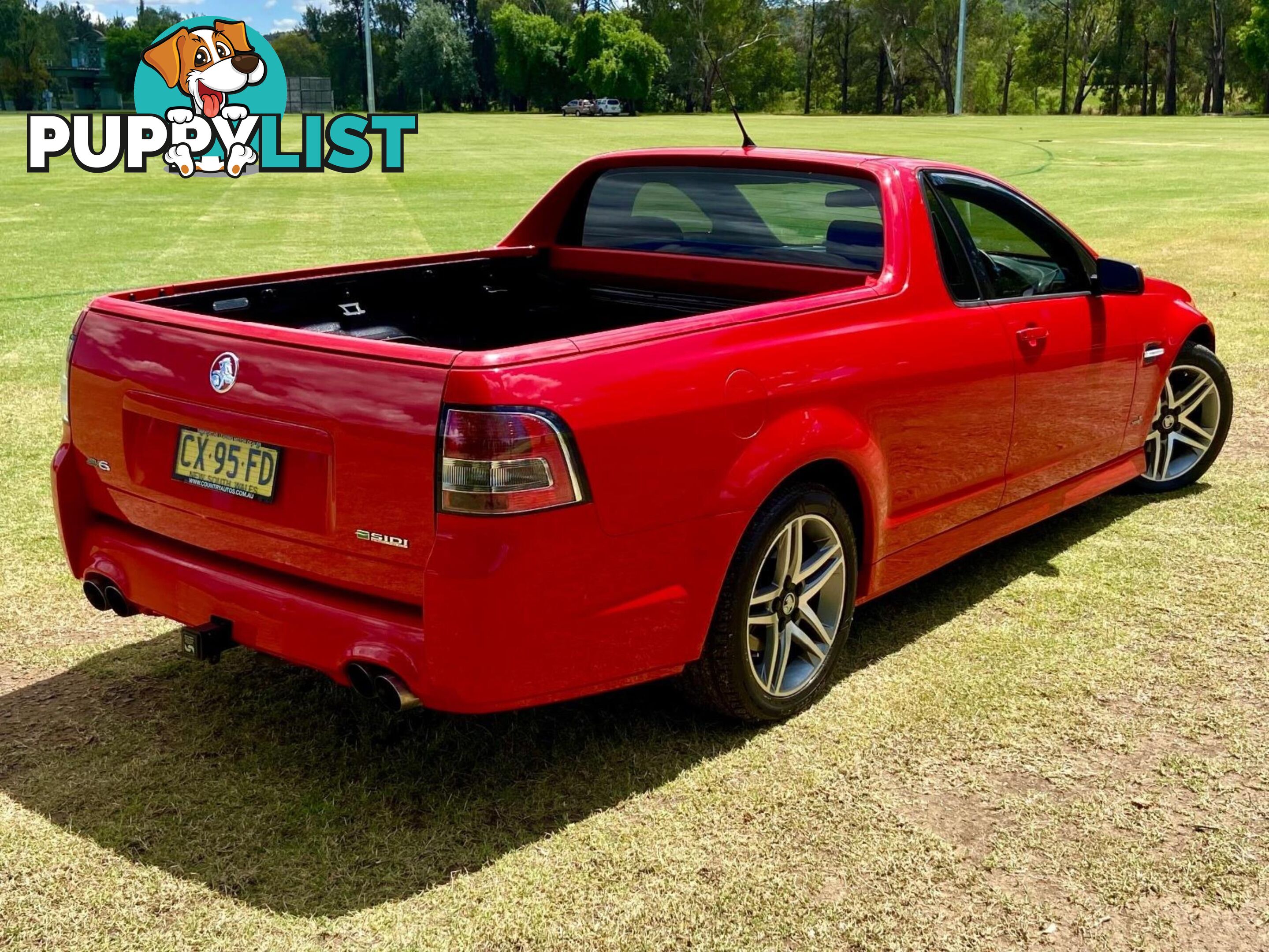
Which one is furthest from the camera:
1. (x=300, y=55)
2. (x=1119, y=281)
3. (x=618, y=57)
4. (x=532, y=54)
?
(x=300, y=55)

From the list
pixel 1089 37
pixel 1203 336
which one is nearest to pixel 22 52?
pixel 1089 37

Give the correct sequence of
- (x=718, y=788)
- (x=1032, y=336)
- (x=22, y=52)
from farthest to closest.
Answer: (x=22, y=52) < (x=1032, y=336) < (x=718, y=788)

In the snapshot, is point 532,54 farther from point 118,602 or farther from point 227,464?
point 227,464

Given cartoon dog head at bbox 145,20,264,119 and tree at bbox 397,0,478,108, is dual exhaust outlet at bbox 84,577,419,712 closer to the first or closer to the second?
cartoon dog head at bbox 145,20,264,119

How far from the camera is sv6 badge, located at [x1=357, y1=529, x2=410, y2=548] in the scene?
3139 millimetres

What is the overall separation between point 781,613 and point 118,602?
190 cm

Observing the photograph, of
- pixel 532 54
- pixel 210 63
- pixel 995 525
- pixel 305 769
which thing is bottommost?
pixel 305 769

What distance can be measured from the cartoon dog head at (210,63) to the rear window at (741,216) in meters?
56.2

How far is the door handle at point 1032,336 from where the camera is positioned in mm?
4703

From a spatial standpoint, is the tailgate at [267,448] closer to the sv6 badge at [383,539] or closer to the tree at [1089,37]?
the sv6 badge at [383,539]

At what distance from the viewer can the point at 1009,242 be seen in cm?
530

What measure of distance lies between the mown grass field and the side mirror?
3.59 feet

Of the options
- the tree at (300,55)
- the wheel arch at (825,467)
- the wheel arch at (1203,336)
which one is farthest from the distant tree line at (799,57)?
the wheel arch at (825,467)

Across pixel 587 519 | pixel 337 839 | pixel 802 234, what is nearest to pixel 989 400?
pixel 802 234
